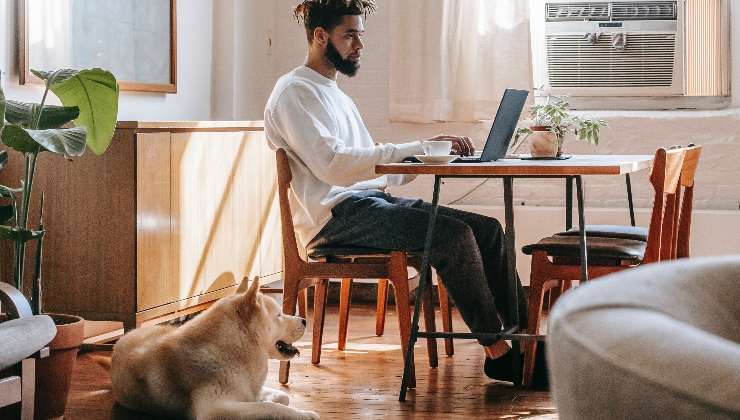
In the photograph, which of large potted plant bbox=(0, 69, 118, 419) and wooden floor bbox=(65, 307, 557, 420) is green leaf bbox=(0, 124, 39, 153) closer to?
large potted plant bbox=(0, 69, 118, 419)

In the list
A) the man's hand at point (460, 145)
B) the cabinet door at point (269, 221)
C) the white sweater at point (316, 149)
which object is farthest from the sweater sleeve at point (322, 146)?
the cabinet door at point (269, 221)

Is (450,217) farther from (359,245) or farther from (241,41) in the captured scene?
(241,41)

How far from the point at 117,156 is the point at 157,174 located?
0.17 metres

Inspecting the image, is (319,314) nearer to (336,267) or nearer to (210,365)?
(336,267)

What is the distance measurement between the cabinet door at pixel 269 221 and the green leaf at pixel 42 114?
1.44 meters

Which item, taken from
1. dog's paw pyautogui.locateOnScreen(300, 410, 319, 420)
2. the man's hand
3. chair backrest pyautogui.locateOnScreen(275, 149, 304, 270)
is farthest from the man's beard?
dog's paw pyautogui.locateOnScreen(300, 410, 319, 420)

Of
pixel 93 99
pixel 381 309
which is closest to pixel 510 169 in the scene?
pixel 93 99

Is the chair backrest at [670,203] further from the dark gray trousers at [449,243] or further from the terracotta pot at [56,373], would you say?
the terracotta pot at [56,373]

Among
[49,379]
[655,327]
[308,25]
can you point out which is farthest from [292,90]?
[655,327]

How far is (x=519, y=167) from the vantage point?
9.69ft

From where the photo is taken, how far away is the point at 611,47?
5.18 meters

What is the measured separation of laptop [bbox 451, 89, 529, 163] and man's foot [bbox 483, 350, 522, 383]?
2.08 feet

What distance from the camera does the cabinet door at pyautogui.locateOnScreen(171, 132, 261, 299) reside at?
3.75m

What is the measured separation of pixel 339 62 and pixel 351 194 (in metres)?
0.49
